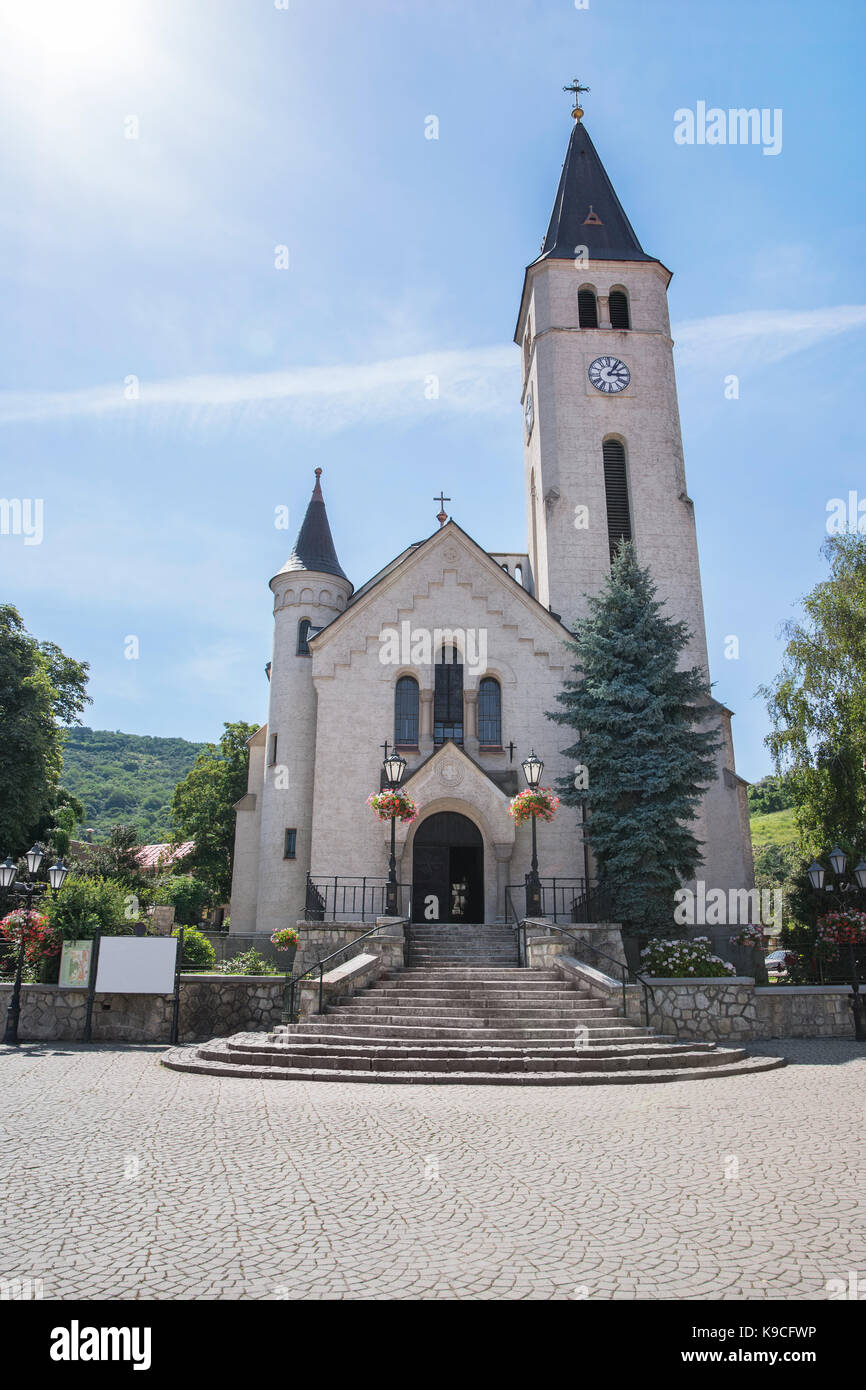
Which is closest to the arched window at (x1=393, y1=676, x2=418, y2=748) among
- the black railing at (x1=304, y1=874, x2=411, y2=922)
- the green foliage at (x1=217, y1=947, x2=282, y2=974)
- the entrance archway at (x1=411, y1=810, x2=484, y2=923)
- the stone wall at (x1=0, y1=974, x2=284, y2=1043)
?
the entrance archway at (x1=411, y1=810, x2=484, y2=923)

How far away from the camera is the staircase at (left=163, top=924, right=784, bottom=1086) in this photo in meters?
11.8

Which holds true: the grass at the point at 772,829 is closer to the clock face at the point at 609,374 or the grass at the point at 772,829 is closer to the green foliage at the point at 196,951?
the clock face at the point at 609,374

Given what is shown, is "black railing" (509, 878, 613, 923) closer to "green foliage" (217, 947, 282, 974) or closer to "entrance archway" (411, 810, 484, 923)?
"entrance archway" (411, 810, 484, 923)

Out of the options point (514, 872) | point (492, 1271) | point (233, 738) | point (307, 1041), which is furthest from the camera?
point (233, 738)

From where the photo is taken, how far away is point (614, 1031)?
524 inches

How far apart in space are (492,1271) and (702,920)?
837 inches

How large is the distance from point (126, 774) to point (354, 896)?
93.3 meters

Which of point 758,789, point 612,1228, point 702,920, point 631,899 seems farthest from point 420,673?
point 758,789

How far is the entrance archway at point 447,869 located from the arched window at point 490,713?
96.7 inches

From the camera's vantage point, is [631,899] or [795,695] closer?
[631,899]

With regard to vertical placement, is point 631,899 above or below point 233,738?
below

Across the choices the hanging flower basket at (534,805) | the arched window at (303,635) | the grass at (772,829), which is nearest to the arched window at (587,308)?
the arched window at (303,635)

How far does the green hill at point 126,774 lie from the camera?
88.1 m
